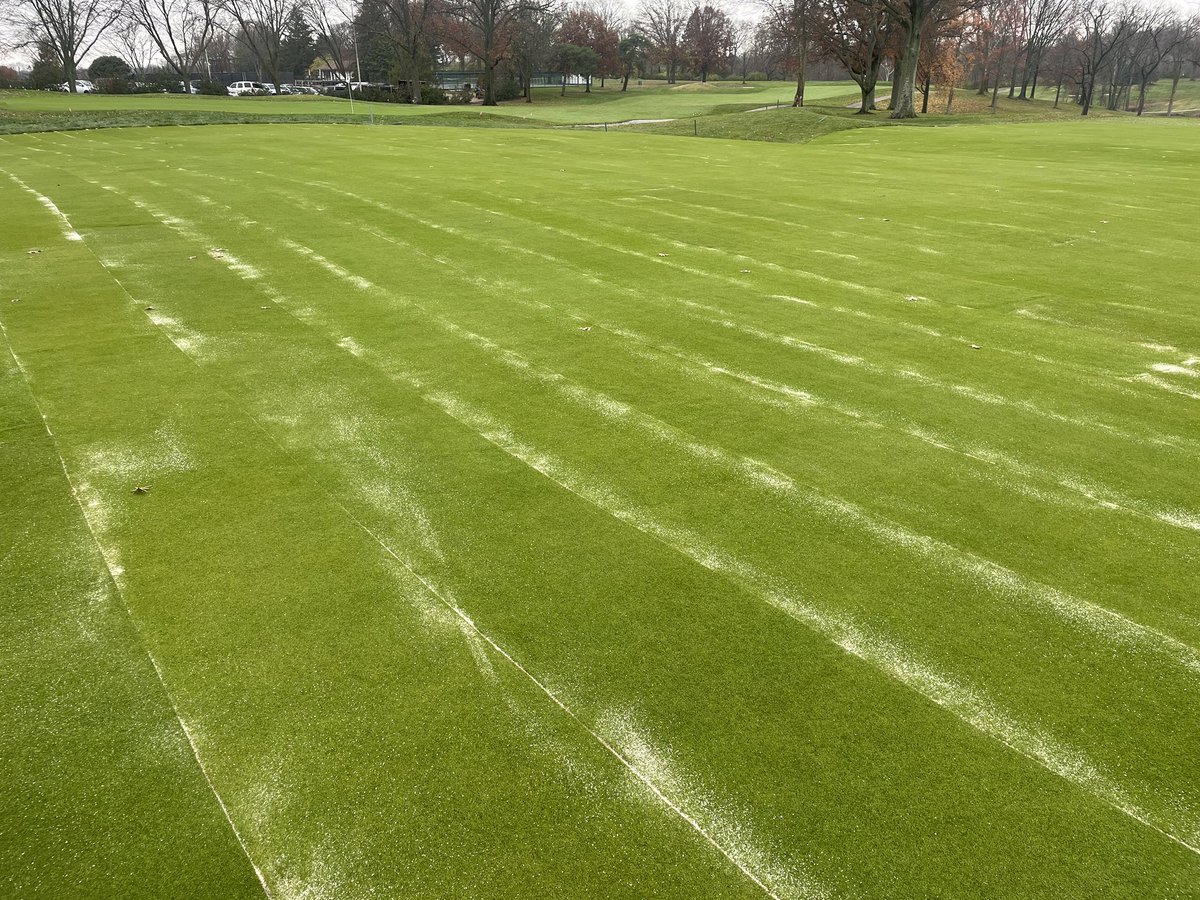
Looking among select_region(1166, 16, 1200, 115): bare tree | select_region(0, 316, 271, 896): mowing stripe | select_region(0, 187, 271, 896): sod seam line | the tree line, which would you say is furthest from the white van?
select_region(1166, 16, 1200, 115): bare tree

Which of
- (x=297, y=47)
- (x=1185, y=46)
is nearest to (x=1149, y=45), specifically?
(x=1185, y=46)

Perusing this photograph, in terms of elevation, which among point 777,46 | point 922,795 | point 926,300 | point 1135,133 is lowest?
point 922,795

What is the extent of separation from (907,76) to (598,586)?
45033mm

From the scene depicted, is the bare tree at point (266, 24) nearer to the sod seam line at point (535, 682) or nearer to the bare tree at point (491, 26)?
the bare tree at point (491, 26)

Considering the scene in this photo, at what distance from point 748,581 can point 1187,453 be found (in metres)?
4.05

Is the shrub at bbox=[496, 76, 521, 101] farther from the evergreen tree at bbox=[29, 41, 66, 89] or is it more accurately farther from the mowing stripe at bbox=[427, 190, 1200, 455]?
the mowing stripe at bbox=[427, 190, 1200, 455]

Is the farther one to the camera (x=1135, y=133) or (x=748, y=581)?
(x=1135, y=133)

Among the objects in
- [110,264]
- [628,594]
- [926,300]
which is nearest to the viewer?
[628,594]

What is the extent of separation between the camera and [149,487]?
5371 mm

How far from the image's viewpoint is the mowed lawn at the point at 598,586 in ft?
9.62

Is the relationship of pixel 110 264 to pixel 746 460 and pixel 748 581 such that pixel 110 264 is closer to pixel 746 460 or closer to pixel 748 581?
pixel 746 460

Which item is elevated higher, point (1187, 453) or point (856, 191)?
point (856, 191)

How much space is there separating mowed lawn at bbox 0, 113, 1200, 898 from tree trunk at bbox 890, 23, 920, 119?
115ft

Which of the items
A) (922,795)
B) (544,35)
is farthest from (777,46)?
(922,795)
